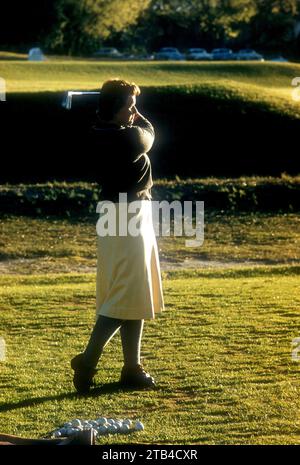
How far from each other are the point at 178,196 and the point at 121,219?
15115mm

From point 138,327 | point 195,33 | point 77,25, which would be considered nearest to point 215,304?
point 138,327

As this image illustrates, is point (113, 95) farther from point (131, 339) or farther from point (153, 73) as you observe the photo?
point (153, 73)

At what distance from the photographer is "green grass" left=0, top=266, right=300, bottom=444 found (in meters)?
6.97

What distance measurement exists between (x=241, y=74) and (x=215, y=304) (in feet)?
87.5

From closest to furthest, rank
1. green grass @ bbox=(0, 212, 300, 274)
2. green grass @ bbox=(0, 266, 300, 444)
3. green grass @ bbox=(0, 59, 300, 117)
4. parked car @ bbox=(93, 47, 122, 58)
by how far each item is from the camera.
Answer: green grass @ bbox=(0, 266, 300, 444)
green grass @ bbox=(0, 212, 300, 274)
green grass @ bbox=(0, 59, 300, 117)
parked car @ bbox=(93, 47, 122, 58)

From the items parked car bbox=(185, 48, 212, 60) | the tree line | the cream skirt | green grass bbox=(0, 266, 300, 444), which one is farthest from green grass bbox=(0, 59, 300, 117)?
parked car bbox=(185, 48, 212, 60)

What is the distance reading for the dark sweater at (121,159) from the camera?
771 centimetres

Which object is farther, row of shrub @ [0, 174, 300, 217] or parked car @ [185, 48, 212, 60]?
parked car @ [185, 48, 212, 60]

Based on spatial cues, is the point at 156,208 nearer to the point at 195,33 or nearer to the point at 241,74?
the point at 241,74

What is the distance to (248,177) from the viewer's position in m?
25.9

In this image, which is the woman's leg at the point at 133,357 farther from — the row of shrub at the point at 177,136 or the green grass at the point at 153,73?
the green grass at the point at 153,73

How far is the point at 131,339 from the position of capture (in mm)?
7914

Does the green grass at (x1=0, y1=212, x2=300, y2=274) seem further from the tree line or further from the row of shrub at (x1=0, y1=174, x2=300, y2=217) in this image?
the tree line

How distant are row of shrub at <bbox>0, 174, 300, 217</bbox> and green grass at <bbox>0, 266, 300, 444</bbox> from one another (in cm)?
866
